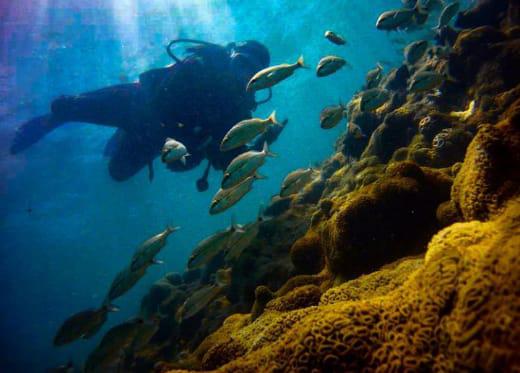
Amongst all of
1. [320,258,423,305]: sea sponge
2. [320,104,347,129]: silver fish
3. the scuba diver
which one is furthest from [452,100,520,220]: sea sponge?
the scuba diver

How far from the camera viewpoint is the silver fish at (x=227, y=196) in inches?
194

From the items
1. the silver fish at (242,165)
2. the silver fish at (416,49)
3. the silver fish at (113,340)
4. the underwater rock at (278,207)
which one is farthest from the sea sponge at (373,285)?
the underwater rock at (278,207)

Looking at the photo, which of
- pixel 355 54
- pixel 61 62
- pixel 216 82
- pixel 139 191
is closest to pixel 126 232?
pixel 139 191

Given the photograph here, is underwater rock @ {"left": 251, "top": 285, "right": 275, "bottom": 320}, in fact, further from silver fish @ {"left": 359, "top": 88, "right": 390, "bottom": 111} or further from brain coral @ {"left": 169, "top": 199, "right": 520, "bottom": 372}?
silver fish @ {"left": 359, "top": 88, "right": 390, "bottom": 111}

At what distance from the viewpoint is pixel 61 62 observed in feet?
61.9

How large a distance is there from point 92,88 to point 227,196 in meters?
21.2

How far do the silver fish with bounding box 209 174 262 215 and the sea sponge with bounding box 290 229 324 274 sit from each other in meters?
1.43

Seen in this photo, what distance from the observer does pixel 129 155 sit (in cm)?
1103

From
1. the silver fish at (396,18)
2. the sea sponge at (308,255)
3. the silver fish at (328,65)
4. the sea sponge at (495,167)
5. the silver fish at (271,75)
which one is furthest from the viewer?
the silver fish at (396,18)

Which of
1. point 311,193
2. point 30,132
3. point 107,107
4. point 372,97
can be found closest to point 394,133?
point 372,97

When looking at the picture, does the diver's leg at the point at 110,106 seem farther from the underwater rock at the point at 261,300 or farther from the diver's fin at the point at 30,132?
the underwater rock at the point at 261,300

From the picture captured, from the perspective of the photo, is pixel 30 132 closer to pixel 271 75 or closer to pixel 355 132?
pixel 271 75

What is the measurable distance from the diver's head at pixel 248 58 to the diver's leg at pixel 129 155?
12.5 feet

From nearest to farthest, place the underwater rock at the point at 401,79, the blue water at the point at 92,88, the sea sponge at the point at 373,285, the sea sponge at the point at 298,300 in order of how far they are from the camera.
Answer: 1. the sea sponge at the point at 373,285
2. the sea sponge at the point at 298,300
3. the underwater rock at the point at 401,79
4. the blue water at the point at 92,88
